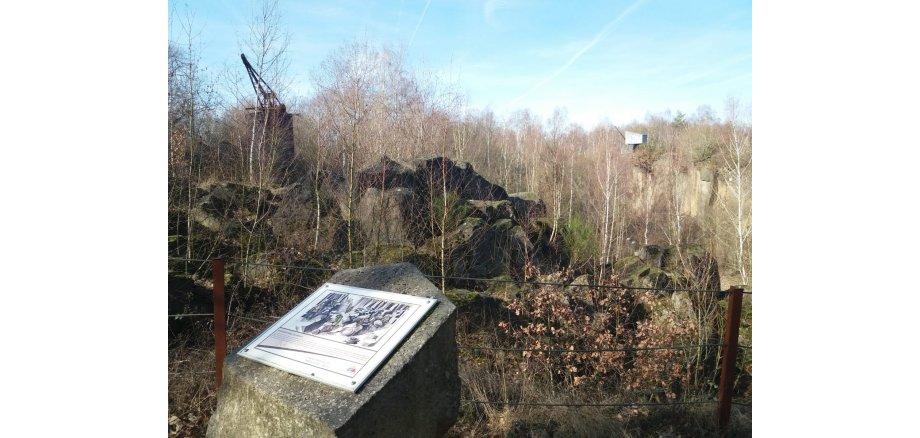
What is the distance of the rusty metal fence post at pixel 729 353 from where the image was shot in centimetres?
311

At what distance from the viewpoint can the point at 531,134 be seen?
1529cm

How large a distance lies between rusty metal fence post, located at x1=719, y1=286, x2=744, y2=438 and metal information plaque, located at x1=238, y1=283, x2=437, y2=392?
2017 millimetres

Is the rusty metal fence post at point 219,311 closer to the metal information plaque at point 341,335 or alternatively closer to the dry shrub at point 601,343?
the metal information plaque at point 341,335

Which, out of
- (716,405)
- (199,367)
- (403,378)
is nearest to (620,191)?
(716,405)

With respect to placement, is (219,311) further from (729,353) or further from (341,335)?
(729,353)

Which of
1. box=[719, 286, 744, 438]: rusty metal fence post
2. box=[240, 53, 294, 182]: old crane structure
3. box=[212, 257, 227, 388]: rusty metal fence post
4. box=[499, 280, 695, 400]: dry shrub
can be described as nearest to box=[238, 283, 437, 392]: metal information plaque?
box=[212, 257, 227, 388]: rusty metal fence post

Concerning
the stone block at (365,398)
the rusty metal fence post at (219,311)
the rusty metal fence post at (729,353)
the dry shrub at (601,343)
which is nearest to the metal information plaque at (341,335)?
the stone block at (365,398)

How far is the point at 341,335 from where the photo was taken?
2186mm

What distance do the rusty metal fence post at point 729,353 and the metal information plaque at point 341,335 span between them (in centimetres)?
202

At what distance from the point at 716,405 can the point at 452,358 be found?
253cm

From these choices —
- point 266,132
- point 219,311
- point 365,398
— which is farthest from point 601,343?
point 266,132

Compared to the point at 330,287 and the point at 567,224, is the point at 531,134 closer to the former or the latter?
the point at 567,224

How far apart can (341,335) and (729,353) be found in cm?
249

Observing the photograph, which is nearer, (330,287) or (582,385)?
(330,287)
